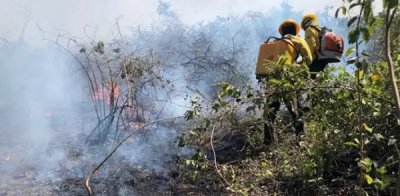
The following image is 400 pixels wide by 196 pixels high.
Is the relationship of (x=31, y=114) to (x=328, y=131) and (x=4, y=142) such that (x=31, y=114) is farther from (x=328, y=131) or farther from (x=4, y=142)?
(x=328, y=131)

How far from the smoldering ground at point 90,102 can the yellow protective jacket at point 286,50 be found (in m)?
1.12

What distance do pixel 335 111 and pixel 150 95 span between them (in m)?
4.47

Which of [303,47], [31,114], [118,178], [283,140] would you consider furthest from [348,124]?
[31,114]

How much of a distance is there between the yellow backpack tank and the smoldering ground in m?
1.08

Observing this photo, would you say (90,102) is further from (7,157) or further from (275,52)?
(275,52)

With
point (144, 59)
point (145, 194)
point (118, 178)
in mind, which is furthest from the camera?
point (144, 59)

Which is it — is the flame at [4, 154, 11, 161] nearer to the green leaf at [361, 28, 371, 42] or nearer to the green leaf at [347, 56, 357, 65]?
the green leaf at [347, 56, 357, 65]

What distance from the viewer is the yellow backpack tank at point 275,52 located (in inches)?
189

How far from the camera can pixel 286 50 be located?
479 cm

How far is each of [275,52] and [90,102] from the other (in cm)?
426

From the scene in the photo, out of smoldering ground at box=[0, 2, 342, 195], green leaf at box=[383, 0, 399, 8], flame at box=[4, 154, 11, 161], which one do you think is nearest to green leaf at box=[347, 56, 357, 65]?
green leaf at box=[383, 0, 399, 8]

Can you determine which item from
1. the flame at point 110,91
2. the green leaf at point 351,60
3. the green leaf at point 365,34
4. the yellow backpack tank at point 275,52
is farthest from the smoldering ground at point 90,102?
the green leaf at point 365,34

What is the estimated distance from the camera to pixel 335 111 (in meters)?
3.53

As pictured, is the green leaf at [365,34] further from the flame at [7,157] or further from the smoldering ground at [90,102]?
the flame at [7,157]
